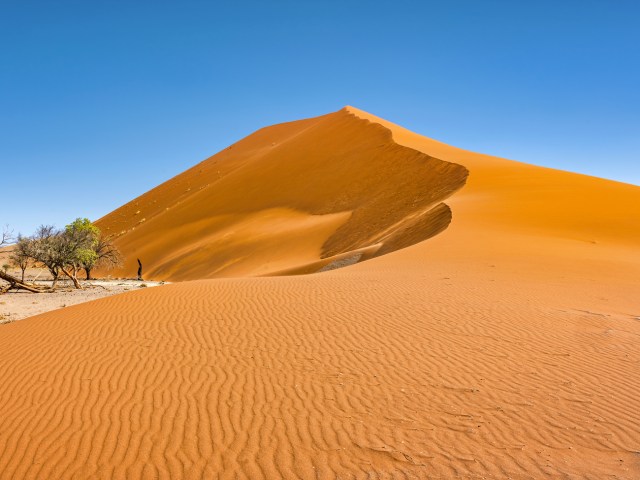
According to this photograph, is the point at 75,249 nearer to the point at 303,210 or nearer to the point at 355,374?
the point at 303,210

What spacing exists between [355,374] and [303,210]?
109 ft

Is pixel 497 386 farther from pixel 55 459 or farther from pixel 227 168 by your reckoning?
pixel 227 168

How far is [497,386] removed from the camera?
20.2ft

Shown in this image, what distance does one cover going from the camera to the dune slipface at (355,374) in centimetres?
476

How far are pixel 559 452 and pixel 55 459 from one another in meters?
4.50

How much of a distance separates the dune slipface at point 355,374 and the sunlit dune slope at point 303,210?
362 inches

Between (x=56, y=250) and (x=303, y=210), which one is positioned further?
(x=303, y=210)

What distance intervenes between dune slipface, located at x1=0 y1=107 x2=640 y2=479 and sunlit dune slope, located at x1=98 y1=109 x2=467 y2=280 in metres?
9.20

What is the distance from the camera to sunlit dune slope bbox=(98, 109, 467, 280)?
2806 cm

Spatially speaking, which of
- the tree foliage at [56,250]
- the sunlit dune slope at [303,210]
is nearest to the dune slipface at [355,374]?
the sunlit dune slope at [303,210]

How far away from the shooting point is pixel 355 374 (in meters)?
6.65

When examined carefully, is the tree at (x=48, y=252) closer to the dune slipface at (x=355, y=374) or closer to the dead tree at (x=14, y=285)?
the dead tree at (x=14, y=285)

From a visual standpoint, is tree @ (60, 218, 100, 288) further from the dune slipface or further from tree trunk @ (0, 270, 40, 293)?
the dune slipface

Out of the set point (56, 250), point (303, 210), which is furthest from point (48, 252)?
point (303, 210)
